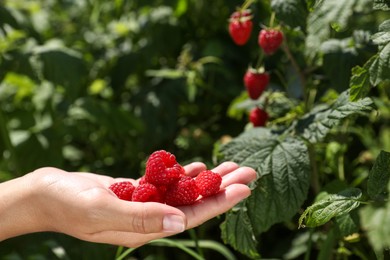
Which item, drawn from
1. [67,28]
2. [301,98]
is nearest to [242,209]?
[301,98]

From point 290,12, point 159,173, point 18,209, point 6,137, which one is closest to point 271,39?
point 290,12

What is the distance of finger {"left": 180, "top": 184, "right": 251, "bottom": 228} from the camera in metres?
1.58

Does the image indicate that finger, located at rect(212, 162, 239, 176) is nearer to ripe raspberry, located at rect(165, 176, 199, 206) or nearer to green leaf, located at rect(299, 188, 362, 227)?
ripe raspberry, located at rect(165, 176, 199, 206)

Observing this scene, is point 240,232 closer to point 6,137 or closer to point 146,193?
point 146,193

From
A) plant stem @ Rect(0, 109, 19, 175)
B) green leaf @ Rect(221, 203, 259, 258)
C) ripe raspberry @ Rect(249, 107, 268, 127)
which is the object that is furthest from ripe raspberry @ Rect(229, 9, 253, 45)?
plant stem @ Rect(0, 109, 19, 175)

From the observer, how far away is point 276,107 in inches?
88.7

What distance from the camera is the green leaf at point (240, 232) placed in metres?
1.80

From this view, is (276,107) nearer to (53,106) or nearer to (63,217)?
(63,217)

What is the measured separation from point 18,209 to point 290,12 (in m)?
0.96

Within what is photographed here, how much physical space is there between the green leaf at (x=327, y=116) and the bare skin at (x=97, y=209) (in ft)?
0.84

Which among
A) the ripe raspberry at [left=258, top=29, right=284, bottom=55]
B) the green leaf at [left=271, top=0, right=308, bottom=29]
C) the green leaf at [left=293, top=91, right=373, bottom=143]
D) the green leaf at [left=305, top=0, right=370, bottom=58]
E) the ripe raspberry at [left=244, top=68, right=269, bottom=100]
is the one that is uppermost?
the green leaf at [left=271, top=0, right=308, bottom=29]

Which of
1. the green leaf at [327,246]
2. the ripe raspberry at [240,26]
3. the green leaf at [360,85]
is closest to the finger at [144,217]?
the green leaf at [360,85]

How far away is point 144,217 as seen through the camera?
55.3 inches

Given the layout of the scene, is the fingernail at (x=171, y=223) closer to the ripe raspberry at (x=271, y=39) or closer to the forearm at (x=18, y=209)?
the forearm at (x=18, y=209)
